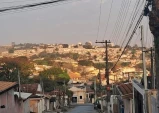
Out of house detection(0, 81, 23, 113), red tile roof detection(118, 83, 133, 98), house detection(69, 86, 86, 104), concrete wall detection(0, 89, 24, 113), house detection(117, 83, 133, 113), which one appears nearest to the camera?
house detection(0, 81, 23, 113)

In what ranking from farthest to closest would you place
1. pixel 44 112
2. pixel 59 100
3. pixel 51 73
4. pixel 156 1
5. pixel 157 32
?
1. pixel 51 73
2. pixel 59 100
3. pixel 44 112
4. pixel 157 32
5. pixel 156 1

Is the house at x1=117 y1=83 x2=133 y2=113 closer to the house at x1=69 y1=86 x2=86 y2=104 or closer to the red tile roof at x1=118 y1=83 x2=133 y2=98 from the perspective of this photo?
the red tile roof at x1=118 y1=83 x2=133 y2=98

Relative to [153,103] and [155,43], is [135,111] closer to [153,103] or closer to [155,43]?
[153,103]

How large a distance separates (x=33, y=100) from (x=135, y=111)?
36.5 m

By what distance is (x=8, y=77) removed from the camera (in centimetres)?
7725

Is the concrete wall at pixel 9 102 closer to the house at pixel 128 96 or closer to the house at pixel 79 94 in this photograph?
the house at pixel 128 96

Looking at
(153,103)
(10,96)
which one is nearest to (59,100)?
(10,96)

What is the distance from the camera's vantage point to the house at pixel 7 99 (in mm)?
30691

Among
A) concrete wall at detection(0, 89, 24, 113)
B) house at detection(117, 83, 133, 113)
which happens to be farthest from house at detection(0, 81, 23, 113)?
house at detection(117, 83, 133, 113)

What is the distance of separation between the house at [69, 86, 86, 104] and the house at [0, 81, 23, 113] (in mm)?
93279

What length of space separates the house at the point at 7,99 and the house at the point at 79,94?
93.3 metres

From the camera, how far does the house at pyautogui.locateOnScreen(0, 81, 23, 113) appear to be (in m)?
30.7

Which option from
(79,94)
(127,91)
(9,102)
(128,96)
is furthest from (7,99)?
(79,94)

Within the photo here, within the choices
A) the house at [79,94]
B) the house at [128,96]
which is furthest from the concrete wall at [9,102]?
the house at [79,94]
